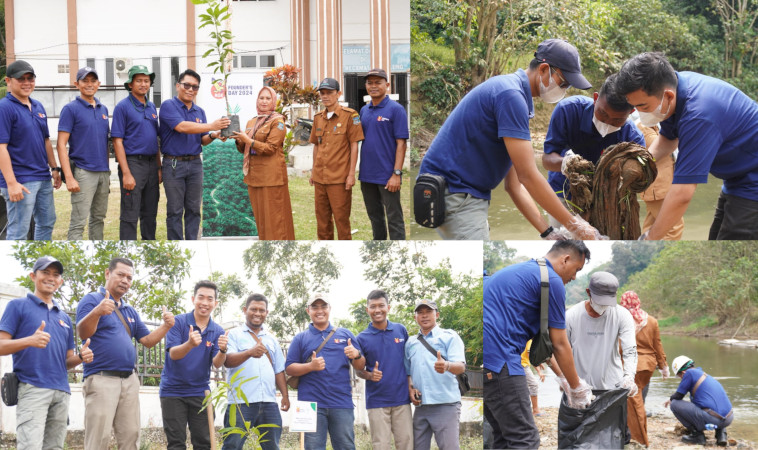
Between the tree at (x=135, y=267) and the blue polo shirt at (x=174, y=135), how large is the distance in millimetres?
1772

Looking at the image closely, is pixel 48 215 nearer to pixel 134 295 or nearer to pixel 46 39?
pixel 134 295

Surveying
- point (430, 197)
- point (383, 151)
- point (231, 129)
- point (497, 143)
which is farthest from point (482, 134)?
point (231, 129)

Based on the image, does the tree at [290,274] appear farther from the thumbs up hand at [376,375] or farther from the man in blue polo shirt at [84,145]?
the man in blue polo shirt at [84,145]

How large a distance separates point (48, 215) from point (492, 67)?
415 centimetres

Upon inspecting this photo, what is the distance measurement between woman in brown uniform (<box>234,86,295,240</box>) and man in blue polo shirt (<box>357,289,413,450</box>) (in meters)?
2.35

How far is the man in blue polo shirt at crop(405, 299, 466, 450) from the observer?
14.2 feet

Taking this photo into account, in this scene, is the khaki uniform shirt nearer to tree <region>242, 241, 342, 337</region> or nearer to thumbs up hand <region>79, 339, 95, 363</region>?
tree <region>242, 241, 342, 337</region>

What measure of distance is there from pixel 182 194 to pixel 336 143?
4.19 ft

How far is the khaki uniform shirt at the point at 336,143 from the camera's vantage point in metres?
6.50

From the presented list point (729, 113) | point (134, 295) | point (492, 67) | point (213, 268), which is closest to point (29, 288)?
point (134, 295)

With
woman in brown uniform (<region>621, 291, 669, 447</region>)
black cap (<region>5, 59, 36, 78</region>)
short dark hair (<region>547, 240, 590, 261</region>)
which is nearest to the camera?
short dark hair (<region>547, 240, 590, 261</region>)

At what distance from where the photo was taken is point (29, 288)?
4359 mm

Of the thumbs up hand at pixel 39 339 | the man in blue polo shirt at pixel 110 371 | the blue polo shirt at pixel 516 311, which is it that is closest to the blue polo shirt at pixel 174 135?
the man in blue polo shirt at pixel 110 371

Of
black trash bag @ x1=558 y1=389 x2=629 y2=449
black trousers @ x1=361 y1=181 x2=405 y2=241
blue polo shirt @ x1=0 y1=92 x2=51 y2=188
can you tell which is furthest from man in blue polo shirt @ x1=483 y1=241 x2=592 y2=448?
blue polo shirt @ x1=0 y1=92 x2=51 y2=188
